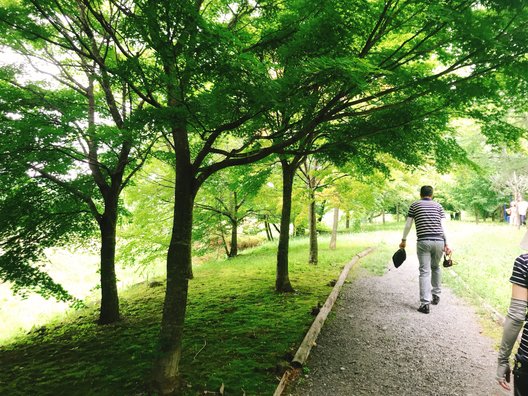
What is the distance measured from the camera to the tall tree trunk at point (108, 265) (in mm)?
7086

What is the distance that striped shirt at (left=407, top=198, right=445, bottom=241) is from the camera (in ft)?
18.8

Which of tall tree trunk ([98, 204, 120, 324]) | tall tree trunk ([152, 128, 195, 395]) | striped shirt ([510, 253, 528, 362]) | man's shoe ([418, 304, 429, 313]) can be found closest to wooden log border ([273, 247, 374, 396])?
tall tree trunk ([152, 128, 195, 395])

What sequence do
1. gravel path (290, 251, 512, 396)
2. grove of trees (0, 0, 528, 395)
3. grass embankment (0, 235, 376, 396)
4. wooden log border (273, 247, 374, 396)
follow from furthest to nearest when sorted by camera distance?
1. grass embankment (0, 235, 376, 396)
2. wooden log border (273, 247, 374, 396)
3. gravel path (290, 251, 512, 396)
4. grove of trees (0, 0, 528, 395)

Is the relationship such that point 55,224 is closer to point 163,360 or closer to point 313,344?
point 163,360

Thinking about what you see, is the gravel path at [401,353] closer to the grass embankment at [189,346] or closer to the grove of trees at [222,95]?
the grass embankment at [189,346]

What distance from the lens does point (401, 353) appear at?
4.40m

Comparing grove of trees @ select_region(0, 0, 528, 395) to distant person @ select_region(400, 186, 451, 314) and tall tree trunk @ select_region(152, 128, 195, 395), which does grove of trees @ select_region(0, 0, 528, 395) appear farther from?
distant person @ select_region(400, 186, 451, 314)

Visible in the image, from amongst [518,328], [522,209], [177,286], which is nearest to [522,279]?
[518,328]

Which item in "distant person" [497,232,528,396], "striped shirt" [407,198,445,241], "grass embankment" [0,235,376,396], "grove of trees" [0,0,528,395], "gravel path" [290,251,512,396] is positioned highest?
"grove of trees" [0,0,528,395]

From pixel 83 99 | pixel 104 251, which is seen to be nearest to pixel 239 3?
pixel 83 99

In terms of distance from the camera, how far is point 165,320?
3922 mm

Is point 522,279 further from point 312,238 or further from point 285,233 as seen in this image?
point 312,238

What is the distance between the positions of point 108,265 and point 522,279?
7.58 m

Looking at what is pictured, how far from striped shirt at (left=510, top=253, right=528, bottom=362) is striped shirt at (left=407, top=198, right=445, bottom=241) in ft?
13.2
